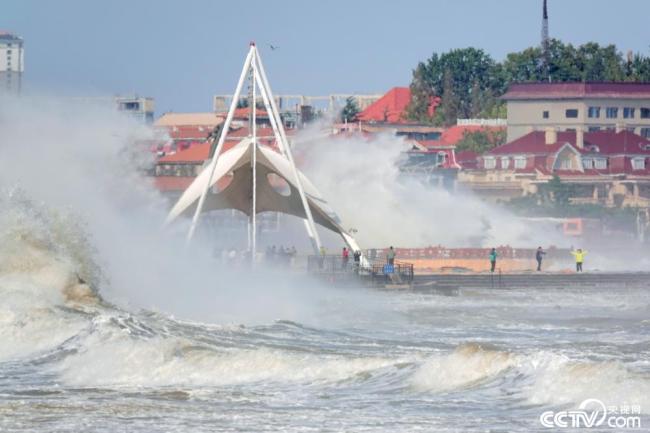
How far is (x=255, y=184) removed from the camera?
52.3 metres

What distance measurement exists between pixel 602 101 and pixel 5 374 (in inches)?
3449

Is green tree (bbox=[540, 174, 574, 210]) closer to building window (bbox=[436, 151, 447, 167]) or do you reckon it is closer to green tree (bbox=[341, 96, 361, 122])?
building window (bbox=[436, 151, 447, 167])

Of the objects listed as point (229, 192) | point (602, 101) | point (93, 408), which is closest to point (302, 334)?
point (93, 408)

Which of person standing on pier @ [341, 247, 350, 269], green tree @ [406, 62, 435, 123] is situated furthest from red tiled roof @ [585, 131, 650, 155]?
person standing on pier @ [341, 247, 350, 269]

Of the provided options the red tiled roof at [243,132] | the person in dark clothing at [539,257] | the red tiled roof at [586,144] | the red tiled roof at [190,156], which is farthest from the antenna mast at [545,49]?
the person in dark clothing at [539,257]

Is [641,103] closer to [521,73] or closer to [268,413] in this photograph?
[521,73]

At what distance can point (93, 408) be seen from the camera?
76.1ft

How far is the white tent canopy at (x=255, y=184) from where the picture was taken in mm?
51312

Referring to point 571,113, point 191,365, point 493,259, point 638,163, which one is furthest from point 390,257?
point 571,113

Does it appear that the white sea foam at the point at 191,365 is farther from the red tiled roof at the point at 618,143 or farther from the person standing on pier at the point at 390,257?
the red tiled roof at the point at 618,143

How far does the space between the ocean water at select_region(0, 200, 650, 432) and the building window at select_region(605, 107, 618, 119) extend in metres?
74.4

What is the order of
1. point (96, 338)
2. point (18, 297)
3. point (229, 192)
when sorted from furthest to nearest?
point (229, 192), point (18, 297), point (96, 338)

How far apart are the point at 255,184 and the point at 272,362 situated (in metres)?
25.7

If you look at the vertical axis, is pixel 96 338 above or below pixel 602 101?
below
